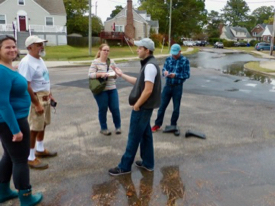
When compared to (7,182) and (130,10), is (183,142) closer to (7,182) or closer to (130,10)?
(7,182)

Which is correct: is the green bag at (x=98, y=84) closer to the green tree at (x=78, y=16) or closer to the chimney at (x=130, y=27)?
the green tree at (x=78, y=16)

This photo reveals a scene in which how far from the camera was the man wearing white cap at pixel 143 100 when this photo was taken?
3.54m

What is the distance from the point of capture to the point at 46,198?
10.9 feet

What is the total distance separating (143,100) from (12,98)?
1.55 metres

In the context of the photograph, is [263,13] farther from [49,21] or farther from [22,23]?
[22,23]

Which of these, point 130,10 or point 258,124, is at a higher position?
point 130,10

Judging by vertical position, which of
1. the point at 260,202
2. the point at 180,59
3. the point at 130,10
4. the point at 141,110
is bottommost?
the point at 260,202

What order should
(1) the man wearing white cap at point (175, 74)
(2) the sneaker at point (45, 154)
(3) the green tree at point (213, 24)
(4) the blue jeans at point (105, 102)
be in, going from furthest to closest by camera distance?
(3) the green tree at point (213, 24) < (1) the man wearing white cap at point (175, 74) < (4) the blue jeans at point (105, 102) < (2) the sneaker at point (45, 154)

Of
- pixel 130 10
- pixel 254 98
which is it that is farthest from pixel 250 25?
pixel 254 98

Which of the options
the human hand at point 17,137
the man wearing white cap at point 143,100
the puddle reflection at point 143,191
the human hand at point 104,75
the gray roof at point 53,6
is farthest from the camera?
the gray roof at point 53,6

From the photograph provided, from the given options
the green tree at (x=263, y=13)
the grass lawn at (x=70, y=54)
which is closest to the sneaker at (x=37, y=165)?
the grass lawn at (x=70, y=54)

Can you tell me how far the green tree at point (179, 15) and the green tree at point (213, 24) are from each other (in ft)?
91.8

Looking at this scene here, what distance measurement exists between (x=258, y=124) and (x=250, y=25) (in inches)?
4736

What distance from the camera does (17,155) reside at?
2881 mm
